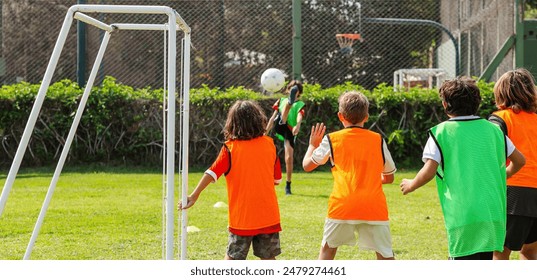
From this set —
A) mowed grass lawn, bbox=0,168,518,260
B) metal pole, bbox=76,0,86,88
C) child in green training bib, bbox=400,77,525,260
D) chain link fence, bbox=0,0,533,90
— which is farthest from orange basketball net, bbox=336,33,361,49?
child in green training bib, bbox=400,77,525,260

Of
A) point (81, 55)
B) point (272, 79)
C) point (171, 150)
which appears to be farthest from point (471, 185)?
point (81, 55)

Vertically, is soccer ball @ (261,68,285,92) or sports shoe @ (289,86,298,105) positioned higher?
soccer ball @ (261,68,285,92)

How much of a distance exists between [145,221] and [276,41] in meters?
7.08

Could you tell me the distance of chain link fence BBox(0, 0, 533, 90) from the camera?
525 inches

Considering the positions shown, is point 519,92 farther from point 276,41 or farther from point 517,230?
point 276,41

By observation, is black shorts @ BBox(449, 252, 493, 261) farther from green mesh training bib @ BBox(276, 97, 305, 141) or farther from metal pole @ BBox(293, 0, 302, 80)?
metal pole @ BBox(293, 0, 302, 80)

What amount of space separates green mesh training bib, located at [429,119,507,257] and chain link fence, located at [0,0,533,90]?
29.7 ft

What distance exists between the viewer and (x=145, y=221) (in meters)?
7.06

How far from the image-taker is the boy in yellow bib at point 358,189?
418cm

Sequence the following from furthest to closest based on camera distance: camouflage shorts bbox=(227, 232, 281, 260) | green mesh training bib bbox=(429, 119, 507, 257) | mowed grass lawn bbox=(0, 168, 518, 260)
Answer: mowed grass lawn bbox=(0, 168, 518, 260) → camouflage shorts bbox=(227, 232, 281, 260) → green mesh training bib bbox=(429, 119, 507, 257)

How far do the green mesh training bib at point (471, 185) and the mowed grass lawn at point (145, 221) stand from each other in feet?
5.55
